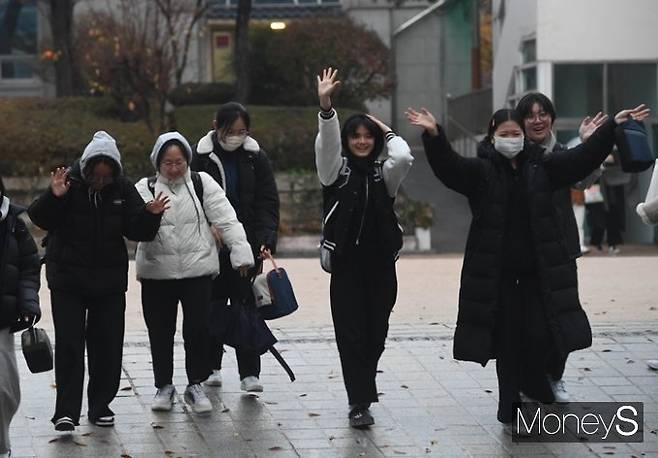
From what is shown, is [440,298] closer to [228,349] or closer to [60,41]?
[228,349]

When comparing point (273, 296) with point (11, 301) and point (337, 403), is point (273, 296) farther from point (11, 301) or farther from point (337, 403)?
point (11, 301)

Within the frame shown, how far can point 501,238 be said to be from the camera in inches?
306

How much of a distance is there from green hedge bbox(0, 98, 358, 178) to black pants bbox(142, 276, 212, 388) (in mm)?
15252

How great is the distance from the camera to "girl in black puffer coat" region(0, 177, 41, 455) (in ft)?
23.3

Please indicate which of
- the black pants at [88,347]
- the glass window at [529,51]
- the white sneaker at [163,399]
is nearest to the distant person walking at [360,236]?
the white sneaker at [163,399]

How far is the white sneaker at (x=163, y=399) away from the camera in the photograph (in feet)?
28.2

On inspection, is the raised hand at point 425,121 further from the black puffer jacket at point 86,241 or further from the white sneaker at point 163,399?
the white sneaker at point 163,399

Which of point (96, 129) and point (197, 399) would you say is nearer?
point (197, 399)

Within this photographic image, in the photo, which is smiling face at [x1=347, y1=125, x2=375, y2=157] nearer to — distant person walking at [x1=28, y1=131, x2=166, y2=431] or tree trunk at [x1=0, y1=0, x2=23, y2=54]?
distant person walking at [x1=28, y1=131, x2=166, y2=431]

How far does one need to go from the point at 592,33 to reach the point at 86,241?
16.8 m

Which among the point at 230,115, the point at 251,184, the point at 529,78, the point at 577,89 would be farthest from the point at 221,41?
the point at 230,115

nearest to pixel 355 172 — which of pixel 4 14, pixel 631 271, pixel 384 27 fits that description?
pixel 631 271

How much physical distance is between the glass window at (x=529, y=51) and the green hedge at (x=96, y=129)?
3.62 metres

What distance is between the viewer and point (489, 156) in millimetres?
7934
